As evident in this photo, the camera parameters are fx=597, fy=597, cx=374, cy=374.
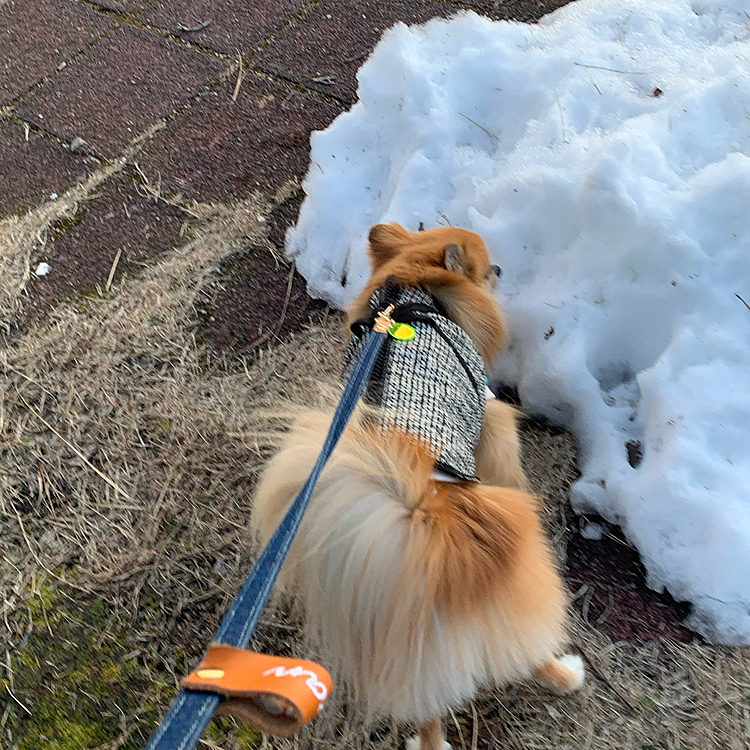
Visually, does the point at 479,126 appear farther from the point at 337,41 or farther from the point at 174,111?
the point at 174,111

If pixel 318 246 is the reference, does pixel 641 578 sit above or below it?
below

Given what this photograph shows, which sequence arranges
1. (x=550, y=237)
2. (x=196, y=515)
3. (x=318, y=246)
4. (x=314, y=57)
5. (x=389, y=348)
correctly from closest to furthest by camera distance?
(x=389, y=348)
(x=196, y=515)
(x=550, y=237)
(x=318, y=246)
(x=314, y=57)

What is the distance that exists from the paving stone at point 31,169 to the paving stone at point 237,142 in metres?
0.43

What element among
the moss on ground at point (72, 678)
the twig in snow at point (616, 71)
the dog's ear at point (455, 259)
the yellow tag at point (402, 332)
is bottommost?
the moss on ground at point (72, 678)

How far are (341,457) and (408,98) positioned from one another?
2332 mm

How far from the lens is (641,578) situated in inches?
76.0

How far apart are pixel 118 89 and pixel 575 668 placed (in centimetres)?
407

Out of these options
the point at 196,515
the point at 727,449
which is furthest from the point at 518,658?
the point at 196,515

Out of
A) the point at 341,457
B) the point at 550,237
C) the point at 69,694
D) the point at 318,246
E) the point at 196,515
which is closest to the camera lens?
the point at 341,457

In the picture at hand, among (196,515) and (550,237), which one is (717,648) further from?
(196,515)

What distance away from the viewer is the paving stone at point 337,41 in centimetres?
370

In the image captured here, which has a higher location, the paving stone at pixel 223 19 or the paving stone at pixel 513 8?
the paving stone at pixel 513 8

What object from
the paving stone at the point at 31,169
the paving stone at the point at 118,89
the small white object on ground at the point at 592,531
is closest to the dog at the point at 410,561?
the small white object on ground at the point at 592,531

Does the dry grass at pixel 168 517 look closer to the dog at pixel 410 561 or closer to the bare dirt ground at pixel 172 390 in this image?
the bare dirt ground at pixel 172 390
